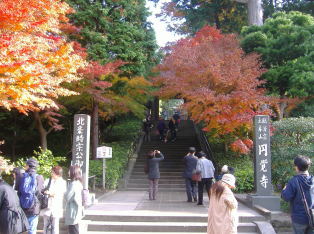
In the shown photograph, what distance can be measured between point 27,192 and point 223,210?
142 inches

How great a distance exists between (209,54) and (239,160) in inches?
200

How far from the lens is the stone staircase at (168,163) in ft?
50.8

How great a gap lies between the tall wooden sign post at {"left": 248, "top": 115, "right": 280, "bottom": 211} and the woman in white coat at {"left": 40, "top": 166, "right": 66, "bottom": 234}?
5760mm

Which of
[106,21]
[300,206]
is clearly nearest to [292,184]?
[300,206]

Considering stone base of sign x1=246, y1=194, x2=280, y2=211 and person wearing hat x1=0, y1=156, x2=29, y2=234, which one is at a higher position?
person wearing hat x1=0, y1=156, x2=29, y2=234

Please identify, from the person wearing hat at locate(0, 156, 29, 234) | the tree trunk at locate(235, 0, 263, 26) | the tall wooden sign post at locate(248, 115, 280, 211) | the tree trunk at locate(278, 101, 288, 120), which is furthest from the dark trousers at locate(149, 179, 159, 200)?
the tree trunk at locate(235, 0, 263, 26)

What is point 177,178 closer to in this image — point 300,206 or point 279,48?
point 279,48

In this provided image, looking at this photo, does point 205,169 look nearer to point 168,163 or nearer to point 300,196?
point 300,196

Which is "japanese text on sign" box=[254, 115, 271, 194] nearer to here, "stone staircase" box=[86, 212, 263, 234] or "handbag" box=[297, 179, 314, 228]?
"stone staircase" box=[86, 212, 263, 234]

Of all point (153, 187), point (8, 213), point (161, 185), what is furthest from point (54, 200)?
point (161, 185)

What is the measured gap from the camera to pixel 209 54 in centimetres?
1457

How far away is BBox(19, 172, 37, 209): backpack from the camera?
20.7 ft

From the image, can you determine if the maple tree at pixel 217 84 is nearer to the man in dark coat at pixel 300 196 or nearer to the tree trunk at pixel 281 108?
the tree trunk at pixel 281 108

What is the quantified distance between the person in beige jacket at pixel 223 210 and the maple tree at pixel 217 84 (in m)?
8.75
